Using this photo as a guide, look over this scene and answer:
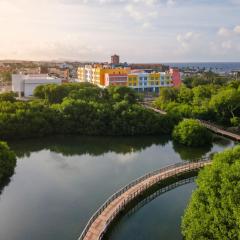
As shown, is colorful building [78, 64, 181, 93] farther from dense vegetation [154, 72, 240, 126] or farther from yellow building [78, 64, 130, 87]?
dense vegetation [154, 72, 240, 126]

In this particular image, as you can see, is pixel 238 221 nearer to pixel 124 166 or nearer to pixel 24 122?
pixel 124 166

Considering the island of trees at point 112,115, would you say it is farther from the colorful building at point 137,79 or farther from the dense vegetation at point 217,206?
the colorful building at point 137,79

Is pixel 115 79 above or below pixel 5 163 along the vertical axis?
above

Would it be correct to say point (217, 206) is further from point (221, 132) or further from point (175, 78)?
point (175, 78)

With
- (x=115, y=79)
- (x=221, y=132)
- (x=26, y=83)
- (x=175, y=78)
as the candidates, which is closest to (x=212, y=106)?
(x=221, y=132)

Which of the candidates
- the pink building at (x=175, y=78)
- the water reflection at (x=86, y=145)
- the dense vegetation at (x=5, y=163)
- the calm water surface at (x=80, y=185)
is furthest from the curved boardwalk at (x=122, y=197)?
the pink building at (x=175, y=78)

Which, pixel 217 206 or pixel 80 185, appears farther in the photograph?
pixel 80 185

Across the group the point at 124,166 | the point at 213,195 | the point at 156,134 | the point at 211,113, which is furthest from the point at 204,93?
the point at 213,195
